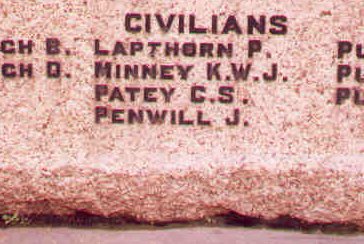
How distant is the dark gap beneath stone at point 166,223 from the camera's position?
2672 millimetres

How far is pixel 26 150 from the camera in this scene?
2.60 metres

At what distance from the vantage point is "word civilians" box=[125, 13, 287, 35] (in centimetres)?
252

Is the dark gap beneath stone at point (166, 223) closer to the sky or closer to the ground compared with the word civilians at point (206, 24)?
closer to the ground

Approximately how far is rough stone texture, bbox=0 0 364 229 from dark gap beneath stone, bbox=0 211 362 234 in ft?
0.24

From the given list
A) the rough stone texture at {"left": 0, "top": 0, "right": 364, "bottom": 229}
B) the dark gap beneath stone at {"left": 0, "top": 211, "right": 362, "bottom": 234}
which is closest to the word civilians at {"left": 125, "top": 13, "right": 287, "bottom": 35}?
the rough stone texture at {"left": 0, "top": 0, "right": 364, "bottom": 229}

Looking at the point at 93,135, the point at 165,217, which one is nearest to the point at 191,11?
the point at 93,135

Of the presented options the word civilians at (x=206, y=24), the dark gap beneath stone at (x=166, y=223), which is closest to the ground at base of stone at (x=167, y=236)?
the dark gap beneath stone at (x=166, y=223)

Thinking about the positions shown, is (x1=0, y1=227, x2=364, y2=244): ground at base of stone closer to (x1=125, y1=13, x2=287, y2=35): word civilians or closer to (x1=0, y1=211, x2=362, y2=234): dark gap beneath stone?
(x1=0, y1=211, x2=362, y2=234): dark gap beneath stone

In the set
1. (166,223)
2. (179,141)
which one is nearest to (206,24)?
(179,141)

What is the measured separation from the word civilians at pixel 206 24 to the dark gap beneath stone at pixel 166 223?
679 millimetres

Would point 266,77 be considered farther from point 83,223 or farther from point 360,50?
point 83,223

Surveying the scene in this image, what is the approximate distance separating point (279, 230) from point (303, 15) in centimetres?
79

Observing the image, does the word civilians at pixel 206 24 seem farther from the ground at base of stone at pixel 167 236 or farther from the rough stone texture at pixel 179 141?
the ground at base of stone at pixel 167 236

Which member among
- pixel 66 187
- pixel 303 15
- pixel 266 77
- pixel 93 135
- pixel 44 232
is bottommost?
pixel 44 232
